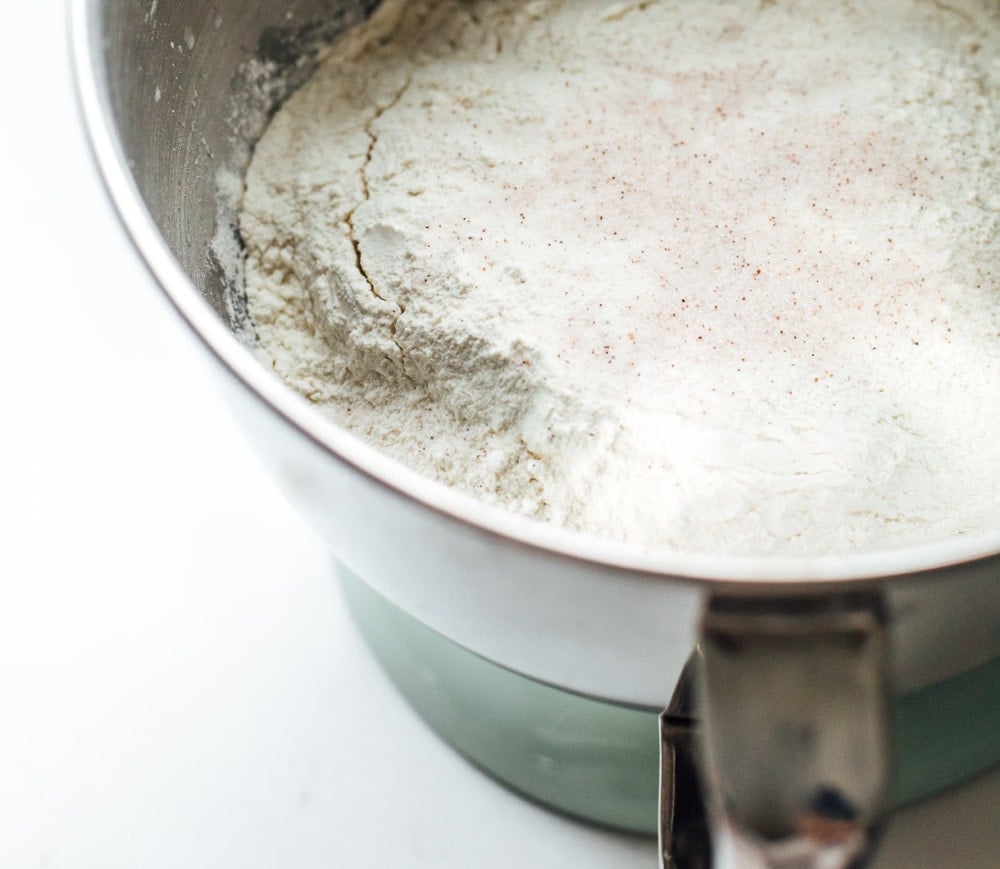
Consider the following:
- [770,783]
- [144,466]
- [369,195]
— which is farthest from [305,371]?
[770,783]

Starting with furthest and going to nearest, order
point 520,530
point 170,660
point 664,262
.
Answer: point 170,660 < point 664,262 < point 520,530

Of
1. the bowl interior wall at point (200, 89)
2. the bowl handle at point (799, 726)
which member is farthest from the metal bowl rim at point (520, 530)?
the bowl interior wall at point (200, 89)

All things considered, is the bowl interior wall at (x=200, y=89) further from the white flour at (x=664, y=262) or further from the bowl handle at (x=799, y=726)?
the bowl handle at (x=799, y=726)

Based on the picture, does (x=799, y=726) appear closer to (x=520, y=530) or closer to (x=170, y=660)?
(x=520, y=530)

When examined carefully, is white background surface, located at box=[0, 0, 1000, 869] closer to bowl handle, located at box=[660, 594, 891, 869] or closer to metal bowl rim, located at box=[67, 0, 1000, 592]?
metal bowl rim, located at box=[67, 0, 1000, 592]

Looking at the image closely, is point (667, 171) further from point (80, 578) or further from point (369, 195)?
point (80, 578)

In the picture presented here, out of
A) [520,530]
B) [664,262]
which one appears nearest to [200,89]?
[664,262]
